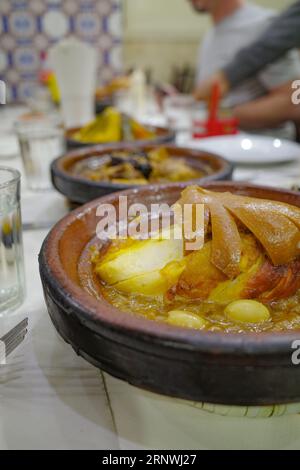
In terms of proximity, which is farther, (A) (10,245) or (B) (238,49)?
(B) (238,49)

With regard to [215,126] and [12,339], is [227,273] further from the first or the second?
[215,126]

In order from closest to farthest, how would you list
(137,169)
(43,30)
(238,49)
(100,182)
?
(100,182) → (137,169) → (238,49) → (43,30)

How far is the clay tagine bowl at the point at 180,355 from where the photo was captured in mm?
477

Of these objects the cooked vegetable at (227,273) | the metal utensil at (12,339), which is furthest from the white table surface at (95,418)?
the cooked vegetable at (227,273)

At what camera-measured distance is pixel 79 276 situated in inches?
27.3

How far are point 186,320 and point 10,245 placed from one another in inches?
17.6

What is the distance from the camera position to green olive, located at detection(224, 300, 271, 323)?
2.04 ft

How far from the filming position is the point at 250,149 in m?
1.80

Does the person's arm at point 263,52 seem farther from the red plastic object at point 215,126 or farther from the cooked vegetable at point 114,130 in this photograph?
the cooked vegetable at point 114,130

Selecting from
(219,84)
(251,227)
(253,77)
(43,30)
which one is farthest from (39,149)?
(43,30)

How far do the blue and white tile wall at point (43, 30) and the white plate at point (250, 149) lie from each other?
9.50 ft

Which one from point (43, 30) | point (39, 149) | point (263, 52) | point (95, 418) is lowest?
point (95, 418)

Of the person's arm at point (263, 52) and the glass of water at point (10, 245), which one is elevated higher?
the person's arm at point (263, 52)

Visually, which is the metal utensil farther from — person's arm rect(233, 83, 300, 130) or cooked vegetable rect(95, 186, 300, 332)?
person's arm rect(233, 83, 300, 130)
